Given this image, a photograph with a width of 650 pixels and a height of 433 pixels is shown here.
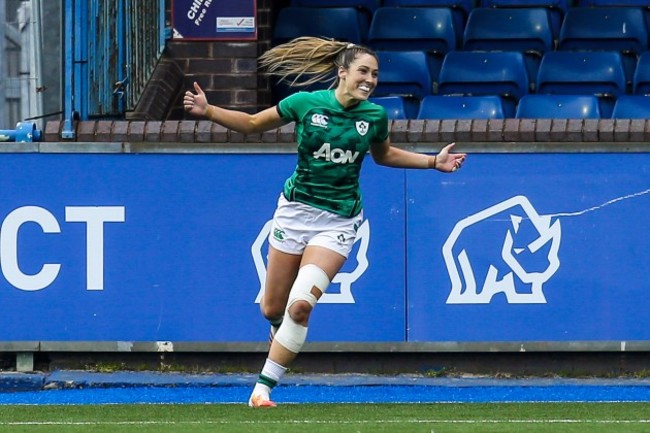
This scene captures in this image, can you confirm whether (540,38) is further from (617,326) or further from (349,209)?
(349,209)

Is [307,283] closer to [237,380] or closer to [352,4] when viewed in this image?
[237,380]

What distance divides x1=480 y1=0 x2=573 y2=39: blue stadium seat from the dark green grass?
5834 millimetres

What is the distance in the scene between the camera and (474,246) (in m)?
9.41

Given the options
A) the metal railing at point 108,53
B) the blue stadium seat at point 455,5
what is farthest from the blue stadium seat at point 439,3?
the metal railing at point 108,53

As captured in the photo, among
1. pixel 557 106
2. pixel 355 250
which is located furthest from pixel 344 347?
pixel 557 106

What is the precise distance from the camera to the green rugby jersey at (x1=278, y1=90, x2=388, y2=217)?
7344 mm

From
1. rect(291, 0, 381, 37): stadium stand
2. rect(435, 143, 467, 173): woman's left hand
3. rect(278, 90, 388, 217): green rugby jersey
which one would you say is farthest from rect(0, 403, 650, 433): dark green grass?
rect(291, 0, 381, 37): stadium stand

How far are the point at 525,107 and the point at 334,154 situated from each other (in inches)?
181

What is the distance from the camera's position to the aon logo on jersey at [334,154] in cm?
734

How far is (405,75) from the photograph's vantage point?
12367mm

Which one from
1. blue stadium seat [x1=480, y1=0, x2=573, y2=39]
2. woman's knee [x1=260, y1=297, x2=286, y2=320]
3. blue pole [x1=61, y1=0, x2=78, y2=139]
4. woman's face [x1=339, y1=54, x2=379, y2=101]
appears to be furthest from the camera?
blue stadium seat [x1=480, y1=0, x2=573, y2=39]

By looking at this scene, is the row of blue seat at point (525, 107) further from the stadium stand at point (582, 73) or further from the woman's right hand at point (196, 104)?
the woman's right hand at point (196, 104)

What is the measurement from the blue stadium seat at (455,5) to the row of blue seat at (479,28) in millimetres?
143

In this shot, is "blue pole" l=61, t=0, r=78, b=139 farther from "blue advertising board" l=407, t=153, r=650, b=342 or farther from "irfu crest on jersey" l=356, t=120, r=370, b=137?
"irfu crest on jersey" l=356, t=120, r=370, b=137
